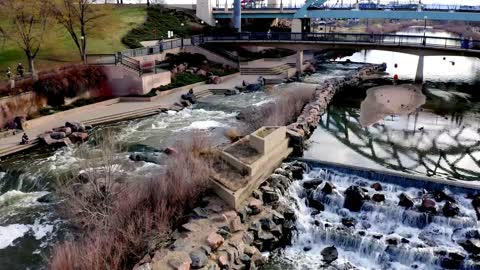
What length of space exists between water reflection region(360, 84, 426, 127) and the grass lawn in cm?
2588

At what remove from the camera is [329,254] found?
52.5 ft

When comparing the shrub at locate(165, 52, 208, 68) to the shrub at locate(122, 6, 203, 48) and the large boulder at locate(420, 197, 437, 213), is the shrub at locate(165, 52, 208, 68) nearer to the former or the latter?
the shrub at locate(122, 6, 203, 48)

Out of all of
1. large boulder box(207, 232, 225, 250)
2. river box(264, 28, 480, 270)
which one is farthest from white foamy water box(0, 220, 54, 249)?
river box(264, 28, 480, 270)

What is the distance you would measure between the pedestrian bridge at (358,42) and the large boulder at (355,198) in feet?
91.5

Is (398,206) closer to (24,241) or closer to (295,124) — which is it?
(295,124)

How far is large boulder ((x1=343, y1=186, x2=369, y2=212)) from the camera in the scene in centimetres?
1827

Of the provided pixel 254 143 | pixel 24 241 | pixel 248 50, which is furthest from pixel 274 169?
pixel 248 50

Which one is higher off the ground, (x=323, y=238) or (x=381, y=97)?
(x=381, y=97)

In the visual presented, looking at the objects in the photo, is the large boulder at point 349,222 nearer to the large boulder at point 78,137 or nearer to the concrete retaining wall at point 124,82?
the large boulder at point 78,137

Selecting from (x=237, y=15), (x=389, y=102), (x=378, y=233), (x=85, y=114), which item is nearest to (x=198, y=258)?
(x=378, y=233)

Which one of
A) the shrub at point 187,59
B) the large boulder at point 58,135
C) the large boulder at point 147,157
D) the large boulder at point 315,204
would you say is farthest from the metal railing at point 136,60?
the large boulder at point 315,204

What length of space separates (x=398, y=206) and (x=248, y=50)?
40.6m

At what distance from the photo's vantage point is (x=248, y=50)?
55438 mm

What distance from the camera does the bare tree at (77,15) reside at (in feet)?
117
